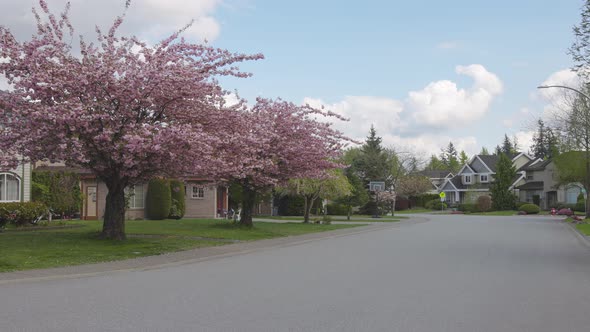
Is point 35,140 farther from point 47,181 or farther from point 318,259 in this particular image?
point 47,181

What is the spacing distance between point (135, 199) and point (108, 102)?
865 inches

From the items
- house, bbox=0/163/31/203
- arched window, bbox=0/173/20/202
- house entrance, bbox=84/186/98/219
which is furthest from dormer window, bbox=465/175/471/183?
arched window, bbox=0/173/20/202

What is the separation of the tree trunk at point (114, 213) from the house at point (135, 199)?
13978mm

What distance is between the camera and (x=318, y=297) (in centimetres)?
965

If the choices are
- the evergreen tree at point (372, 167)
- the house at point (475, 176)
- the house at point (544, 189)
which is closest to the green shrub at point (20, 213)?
the evergreen tree at point (372, 167)

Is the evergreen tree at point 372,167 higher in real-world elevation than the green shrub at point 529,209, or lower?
higher

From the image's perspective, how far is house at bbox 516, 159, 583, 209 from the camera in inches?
2758

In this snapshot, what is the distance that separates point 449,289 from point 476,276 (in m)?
2.08

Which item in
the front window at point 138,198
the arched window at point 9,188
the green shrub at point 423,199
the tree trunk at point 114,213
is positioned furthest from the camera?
the green shrub at point 423,199

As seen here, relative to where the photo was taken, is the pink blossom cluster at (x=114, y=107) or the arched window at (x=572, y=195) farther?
the arched window at (x=572, y=195)

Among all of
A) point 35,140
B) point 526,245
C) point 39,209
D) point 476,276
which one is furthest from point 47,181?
point 476,276

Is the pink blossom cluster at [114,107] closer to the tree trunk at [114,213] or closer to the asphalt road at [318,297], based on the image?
the tree trunk at [114,213]

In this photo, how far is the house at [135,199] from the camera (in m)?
37.6

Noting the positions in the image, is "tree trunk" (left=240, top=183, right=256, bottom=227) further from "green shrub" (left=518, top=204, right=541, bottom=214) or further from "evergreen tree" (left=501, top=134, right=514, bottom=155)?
"evergreen tree" (left=501, top=134, right=514, bottom=155)
